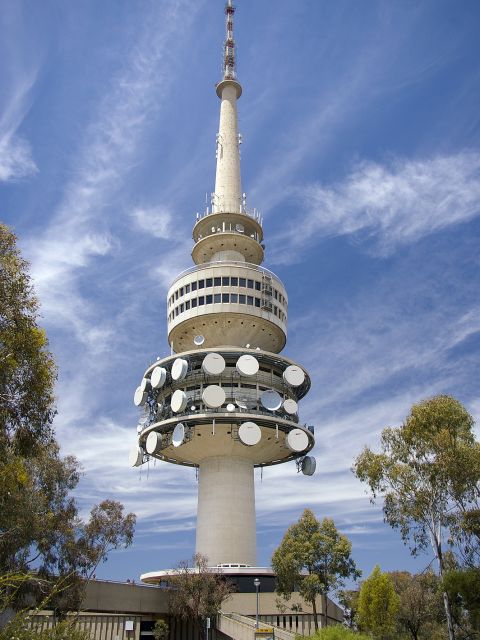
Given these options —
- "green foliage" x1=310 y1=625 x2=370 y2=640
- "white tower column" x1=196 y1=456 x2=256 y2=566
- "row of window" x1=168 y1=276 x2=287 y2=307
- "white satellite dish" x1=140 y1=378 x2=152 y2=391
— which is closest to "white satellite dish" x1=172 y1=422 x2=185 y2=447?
"white tower column" x1=196 y1=456 x2=256 y2=566

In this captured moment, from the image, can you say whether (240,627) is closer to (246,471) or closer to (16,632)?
(246,471)

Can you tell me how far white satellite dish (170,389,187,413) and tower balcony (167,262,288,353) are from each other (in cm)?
951

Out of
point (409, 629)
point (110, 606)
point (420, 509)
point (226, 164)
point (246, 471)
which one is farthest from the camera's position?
point (226, 164)

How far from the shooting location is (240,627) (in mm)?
45406

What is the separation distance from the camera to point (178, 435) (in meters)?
57.3

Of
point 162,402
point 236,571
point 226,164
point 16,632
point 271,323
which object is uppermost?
point 226,164

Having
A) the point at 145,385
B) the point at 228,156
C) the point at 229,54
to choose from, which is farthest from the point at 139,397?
the point at 229,54

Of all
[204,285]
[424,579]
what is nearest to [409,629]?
[424,579]

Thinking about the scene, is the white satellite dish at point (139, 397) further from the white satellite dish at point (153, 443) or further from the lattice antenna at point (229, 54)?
the lattice antenna at point (229, 54)

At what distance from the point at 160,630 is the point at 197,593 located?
5.47 metres

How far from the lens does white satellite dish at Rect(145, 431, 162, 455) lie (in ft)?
194

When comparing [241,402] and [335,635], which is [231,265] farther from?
[335,635]

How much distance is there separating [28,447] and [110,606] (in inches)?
1141

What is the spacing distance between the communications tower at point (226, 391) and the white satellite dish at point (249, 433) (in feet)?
0.31
